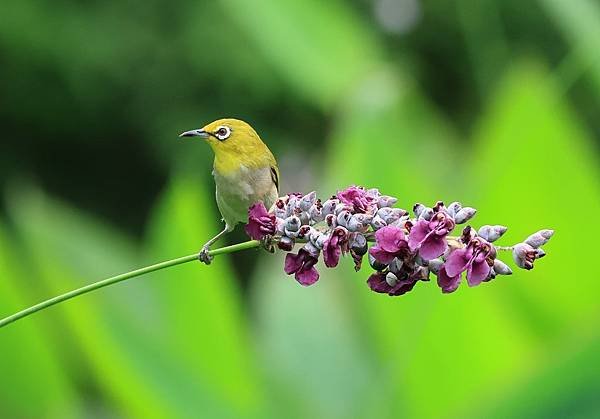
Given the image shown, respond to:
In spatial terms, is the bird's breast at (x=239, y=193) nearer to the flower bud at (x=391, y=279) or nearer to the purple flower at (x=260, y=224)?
the purple flower at (x=260, y=224)

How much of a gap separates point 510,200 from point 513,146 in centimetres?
18

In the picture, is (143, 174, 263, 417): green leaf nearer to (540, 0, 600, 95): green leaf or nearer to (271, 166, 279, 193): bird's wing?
(540, 0, 600, 95): green leaf

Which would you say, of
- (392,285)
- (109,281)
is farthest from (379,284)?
(109,281)

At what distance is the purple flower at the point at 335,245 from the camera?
113 centimetres

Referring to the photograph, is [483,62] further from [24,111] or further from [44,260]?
[24,111]

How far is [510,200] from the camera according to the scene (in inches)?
121

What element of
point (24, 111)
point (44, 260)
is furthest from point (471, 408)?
point (24, 111)

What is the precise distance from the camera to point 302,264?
1173 millimetres

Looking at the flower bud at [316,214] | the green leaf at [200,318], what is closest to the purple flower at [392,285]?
the flower bud at [316,214]

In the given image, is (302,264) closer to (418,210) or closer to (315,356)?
(418,210)

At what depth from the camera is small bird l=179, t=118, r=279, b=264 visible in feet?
4.55

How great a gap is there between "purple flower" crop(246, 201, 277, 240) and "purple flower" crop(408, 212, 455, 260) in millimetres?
177

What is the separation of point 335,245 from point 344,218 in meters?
0.04

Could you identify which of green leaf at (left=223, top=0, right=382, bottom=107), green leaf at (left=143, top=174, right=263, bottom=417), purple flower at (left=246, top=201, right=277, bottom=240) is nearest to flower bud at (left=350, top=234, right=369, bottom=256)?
purple flower at (left=246, top=201, right=277, bottom=240)
